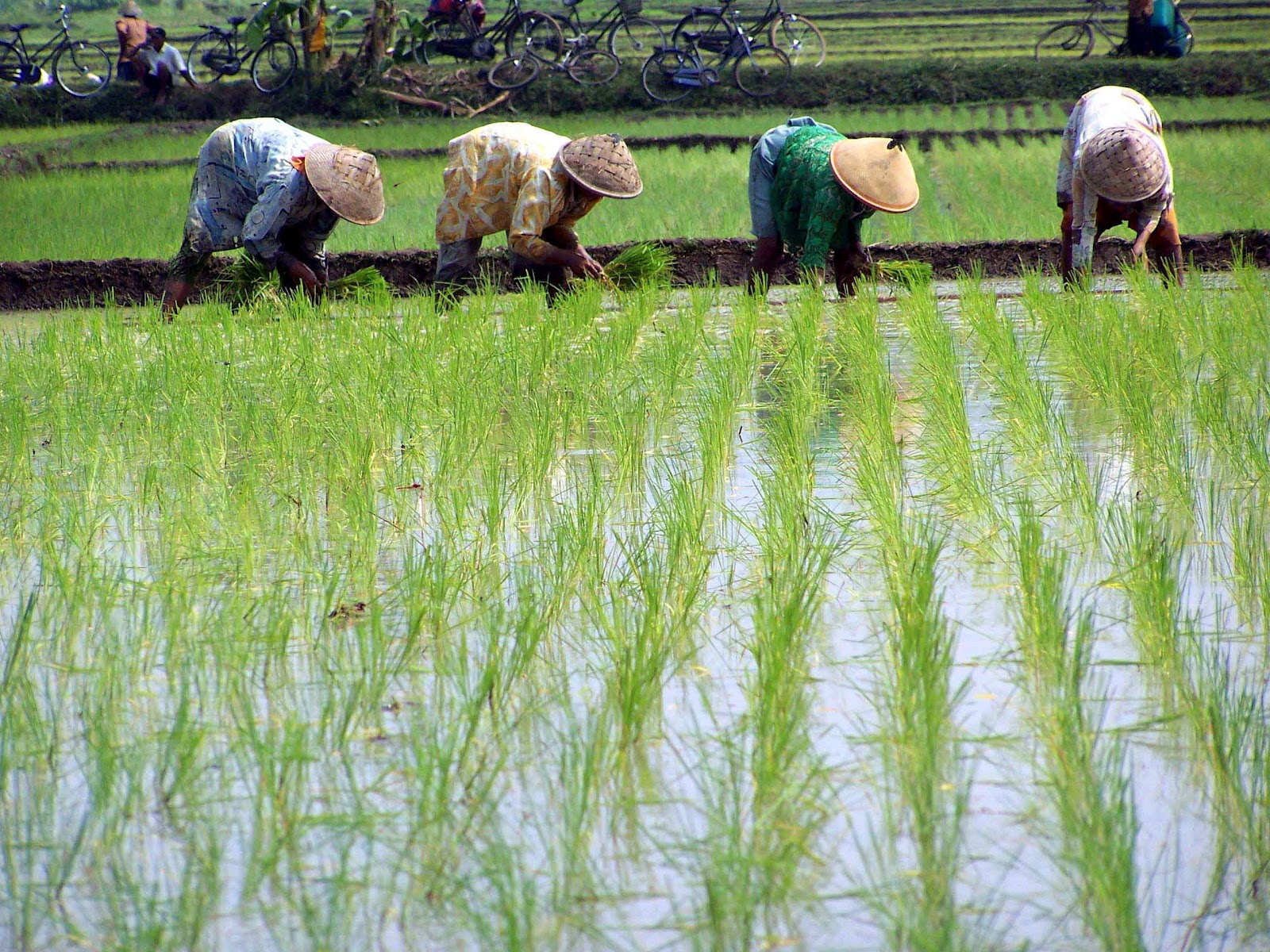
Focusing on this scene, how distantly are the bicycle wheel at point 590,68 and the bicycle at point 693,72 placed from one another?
1.17 ft

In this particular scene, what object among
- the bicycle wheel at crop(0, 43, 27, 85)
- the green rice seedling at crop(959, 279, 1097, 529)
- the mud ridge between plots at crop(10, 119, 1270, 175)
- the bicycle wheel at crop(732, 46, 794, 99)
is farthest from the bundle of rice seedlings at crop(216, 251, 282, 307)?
the bicycle wheel at crop(0, 43, 27, 85)

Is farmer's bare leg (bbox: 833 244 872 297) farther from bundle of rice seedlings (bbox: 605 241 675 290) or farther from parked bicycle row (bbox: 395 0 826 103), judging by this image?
parked bicycle row (bbox: 395 0 826 103)

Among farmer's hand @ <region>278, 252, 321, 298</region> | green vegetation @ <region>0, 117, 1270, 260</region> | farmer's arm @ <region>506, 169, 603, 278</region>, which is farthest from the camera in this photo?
green vegetation @ <region>0, 117, 1270, 260</region>

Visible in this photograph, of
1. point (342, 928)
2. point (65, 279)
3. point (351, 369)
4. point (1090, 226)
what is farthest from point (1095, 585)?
point (65, 279)

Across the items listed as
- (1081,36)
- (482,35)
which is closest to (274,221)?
(482,35)

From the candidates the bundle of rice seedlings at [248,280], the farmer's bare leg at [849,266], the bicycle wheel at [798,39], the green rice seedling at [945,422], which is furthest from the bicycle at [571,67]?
the green rice seedling at [945,422]

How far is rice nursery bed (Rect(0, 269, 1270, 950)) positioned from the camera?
4.86 ft

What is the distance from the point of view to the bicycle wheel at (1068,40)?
18.4m

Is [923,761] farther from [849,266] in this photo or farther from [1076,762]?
[849,266]

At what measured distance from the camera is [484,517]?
9.18ft

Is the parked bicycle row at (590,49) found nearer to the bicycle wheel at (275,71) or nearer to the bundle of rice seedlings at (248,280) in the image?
the bicycle wheel at (275,71)

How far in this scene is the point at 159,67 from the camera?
17.5m

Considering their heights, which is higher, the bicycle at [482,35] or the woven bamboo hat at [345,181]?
the bicycle at [482,35]

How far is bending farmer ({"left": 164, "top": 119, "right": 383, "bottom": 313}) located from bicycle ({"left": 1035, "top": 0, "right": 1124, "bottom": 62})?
45.1 ft
